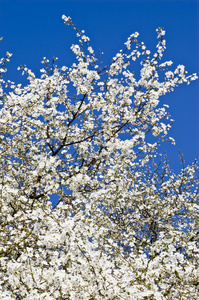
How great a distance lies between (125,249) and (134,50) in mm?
6436

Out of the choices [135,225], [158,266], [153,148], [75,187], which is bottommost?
[158,266]

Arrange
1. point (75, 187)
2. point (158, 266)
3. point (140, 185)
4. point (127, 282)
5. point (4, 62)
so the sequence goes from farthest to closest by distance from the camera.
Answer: point (140, 185) → point (4, 62) → point (75, 187) → point (158, 266) → point (127, 282)

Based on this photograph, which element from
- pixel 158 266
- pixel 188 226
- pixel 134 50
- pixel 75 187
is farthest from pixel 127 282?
pixel 188 226

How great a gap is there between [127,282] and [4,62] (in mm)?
7203

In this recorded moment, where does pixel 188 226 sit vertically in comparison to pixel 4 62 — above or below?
below

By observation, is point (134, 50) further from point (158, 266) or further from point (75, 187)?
point (158, 266)

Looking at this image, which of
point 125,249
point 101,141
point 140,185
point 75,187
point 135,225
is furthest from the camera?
point 140,185

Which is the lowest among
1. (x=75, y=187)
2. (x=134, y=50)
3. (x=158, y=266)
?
(x=158, y=266)

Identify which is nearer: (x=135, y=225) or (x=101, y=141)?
(x=101, y=141)

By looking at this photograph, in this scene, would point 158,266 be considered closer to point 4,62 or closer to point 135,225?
point 135,225

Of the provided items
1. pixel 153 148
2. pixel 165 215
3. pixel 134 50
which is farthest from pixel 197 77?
pixel 165 215

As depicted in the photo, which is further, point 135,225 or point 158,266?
point 135,225

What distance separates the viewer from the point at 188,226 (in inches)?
431

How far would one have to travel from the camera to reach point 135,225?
34.3 feet
